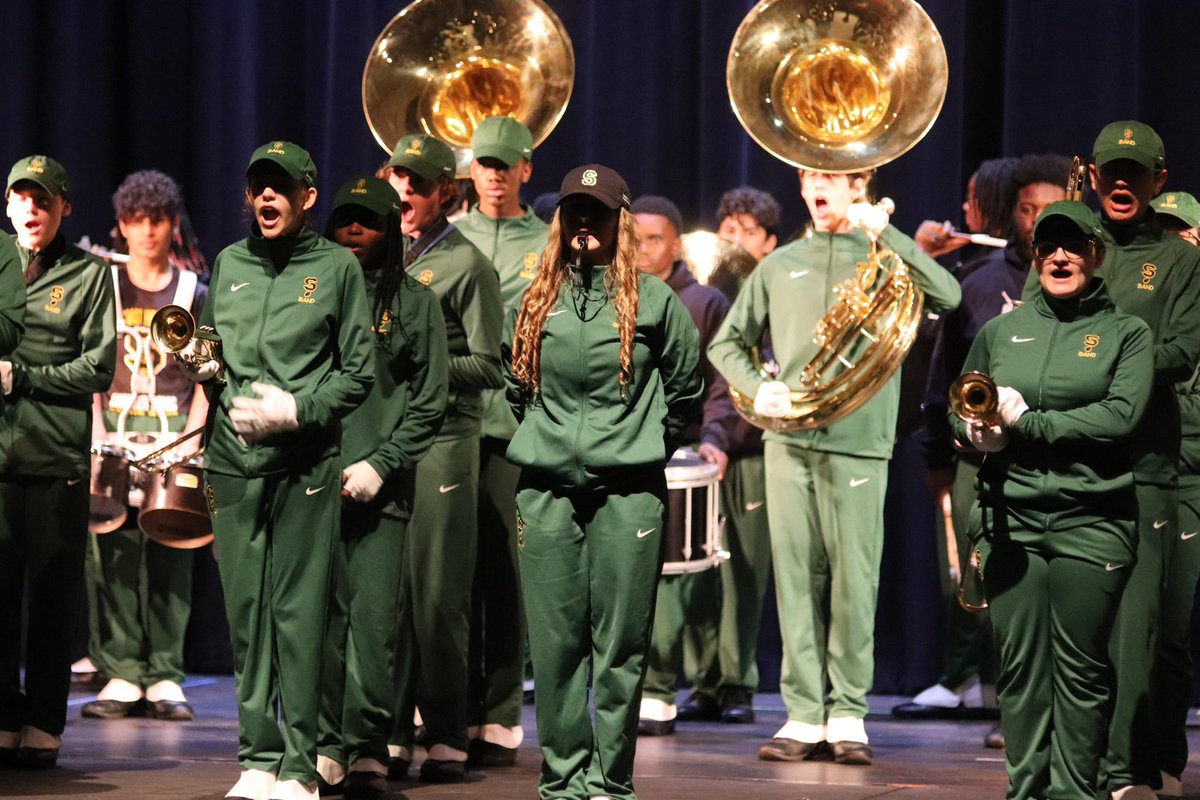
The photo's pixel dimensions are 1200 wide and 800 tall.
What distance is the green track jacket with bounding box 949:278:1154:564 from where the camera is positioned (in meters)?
4.79

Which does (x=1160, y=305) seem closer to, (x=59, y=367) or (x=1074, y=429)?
(x=1074, y=429)

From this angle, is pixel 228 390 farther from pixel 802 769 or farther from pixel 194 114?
pixel 194 114

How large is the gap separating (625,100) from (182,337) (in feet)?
13.4

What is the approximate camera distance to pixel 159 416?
7.51 m

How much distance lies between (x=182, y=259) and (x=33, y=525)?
221cm

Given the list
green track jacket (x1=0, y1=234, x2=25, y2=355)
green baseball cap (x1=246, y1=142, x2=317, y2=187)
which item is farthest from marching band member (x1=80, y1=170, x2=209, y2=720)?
green baseball cap (x1=246, y1=142, x2=317, y2=187)

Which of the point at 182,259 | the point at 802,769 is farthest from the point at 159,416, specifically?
the point at 802,769

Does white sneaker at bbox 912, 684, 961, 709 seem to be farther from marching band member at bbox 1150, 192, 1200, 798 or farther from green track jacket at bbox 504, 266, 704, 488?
green track jacket at bbox 504, 266, 704, 488

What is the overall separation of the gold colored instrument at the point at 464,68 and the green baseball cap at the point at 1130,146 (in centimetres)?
230

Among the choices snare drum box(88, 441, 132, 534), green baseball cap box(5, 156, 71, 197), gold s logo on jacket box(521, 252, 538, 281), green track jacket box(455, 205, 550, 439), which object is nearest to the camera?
green baseball cap box(5, 156, 71, 197)

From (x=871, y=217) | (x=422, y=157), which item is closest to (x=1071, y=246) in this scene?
(x=871, y=217)

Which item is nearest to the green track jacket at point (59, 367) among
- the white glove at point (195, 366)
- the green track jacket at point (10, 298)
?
the green track jacket at point (10, 298)

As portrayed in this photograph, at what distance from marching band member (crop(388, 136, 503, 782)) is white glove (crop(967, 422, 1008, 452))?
1674 mm

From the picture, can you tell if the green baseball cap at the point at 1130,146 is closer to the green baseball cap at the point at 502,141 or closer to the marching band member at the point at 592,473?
the marching band member at the point at 592,473
